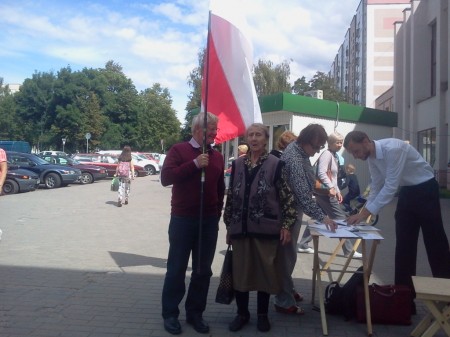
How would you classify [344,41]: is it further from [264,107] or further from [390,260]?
[390,260]

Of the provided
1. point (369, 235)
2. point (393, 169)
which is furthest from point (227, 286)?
point (393, 169)

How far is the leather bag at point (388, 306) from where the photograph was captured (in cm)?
489

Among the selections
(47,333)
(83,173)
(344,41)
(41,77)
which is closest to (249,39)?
(47,333)

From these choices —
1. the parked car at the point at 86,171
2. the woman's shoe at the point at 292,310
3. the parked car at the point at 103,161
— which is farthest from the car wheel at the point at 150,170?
the woman's shoe at the point at 292,310

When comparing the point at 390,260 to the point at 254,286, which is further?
the point at 390,260

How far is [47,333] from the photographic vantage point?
181 inches

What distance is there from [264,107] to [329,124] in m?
2.55

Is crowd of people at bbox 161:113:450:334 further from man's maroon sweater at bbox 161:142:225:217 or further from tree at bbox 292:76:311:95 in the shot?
tree at bbox 292:76:311:95

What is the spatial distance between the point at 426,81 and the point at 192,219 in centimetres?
2857

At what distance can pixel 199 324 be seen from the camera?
15.4 ft

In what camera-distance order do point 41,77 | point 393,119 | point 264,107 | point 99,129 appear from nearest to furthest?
point 264,107 → point 393,119 → point 99,129 → point 41,77

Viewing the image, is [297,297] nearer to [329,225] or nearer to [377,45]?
[329,225]

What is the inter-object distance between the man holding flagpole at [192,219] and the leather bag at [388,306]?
1.48 metres

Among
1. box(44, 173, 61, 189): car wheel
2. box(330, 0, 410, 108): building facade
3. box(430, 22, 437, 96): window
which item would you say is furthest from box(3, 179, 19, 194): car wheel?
box(330, 0, 410, 108): building facade
